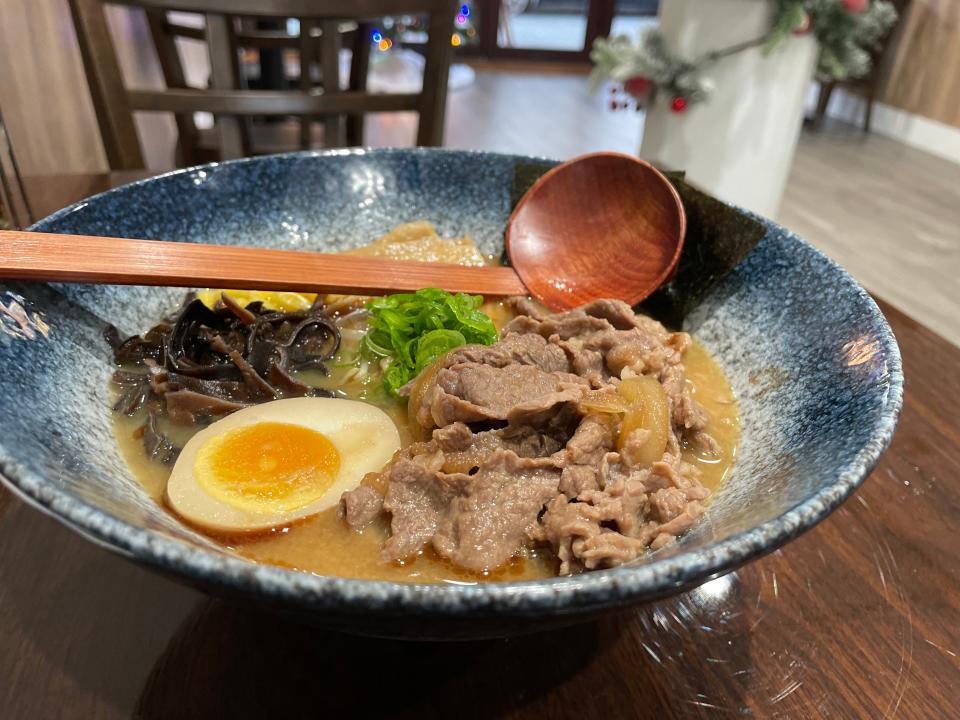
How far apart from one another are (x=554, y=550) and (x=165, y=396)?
0.70 metres

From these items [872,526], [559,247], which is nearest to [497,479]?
[872,526]

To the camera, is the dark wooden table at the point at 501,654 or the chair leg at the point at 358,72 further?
the chair leg at the point at 358,72

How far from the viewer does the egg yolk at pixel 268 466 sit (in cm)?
103

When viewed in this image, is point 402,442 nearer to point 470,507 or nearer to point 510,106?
point 470,507

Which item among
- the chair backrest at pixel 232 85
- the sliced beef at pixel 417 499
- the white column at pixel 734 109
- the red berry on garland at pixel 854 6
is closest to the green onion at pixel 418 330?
the sliced beef at pixel 417 499

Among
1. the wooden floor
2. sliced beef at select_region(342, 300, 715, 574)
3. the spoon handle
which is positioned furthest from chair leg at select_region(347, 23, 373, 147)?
sliced beef at select_region(342, 300, 715, 574)

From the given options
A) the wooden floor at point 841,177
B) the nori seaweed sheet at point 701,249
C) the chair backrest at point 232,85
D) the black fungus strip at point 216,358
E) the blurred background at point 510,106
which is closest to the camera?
the black fungus strip at point 216,358

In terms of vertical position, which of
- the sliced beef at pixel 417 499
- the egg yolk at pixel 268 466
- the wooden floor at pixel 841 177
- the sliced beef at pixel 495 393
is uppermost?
the sliced beef at pixel 495 393

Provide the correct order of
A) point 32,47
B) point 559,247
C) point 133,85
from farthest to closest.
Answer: point 133,85 → point 32,47 → point 559,247

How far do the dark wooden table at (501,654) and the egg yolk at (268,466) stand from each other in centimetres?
Answer: 15

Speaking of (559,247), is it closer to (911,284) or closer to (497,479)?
(497,479)

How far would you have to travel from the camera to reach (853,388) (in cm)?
102

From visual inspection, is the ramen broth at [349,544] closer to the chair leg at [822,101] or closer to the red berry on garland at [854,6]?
the red berry on garland at [854,6]

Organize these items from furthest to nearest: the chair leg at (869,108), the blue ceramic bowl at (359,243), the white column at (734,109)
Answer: the chair leg at (869,108) → the white column at (734,109) → the blue ceramic bowl at (359,243)
